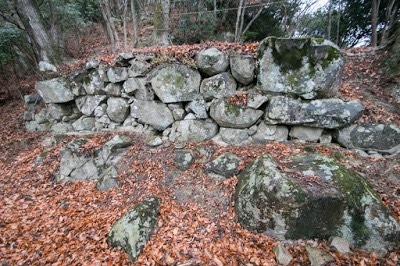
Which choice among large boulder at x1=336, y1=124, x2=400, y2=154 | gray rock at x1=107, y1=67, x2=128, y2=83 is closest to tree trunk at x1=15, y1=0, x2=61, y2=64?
gray rock at x1=107, y1=67, x2=128, y2=83

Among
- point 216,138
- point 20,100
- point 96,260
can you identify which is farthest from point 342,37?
point 20,100

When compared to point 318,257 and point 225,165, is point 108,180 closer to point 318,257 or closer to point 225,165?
point 225,165

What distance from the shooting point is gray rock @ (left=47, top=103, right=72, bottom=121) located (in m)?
6.81

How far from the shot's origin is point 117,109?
240 inches

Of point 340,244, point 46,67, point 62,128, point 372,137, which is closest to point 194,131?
point 340,244

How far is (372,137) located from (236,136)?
3.01 m

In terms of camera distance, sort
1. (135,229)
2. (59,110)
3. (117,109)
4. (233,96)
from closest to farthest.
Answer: (135,229)
(233,96)
(117,109)
(59,110)

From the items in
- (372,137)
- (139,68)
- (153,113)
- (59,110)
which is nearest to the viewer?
(372,137)

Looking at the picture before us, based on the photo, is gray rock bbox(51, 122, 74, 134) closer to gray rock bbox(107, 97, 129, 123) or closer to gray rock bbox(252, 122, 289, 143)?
gray rock bbox(107, 97, 129, 123)

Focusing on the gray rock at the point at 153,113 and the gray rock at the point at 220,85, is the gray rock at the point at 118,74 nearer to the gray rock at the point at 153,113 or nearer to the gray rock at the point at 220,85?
the gray rock at the point at 153,113

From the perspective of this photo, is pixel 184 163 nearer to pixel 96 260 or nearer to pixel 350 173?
pixel 96 260

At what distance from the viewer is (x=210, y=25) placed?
11.4m

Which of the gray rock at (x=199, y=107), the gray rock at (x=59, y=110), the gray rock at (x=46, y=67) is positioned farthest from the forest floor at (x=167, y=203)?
the gray rock at (x=46, y=67)

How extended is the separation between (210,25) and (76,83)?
8307 millimetres
